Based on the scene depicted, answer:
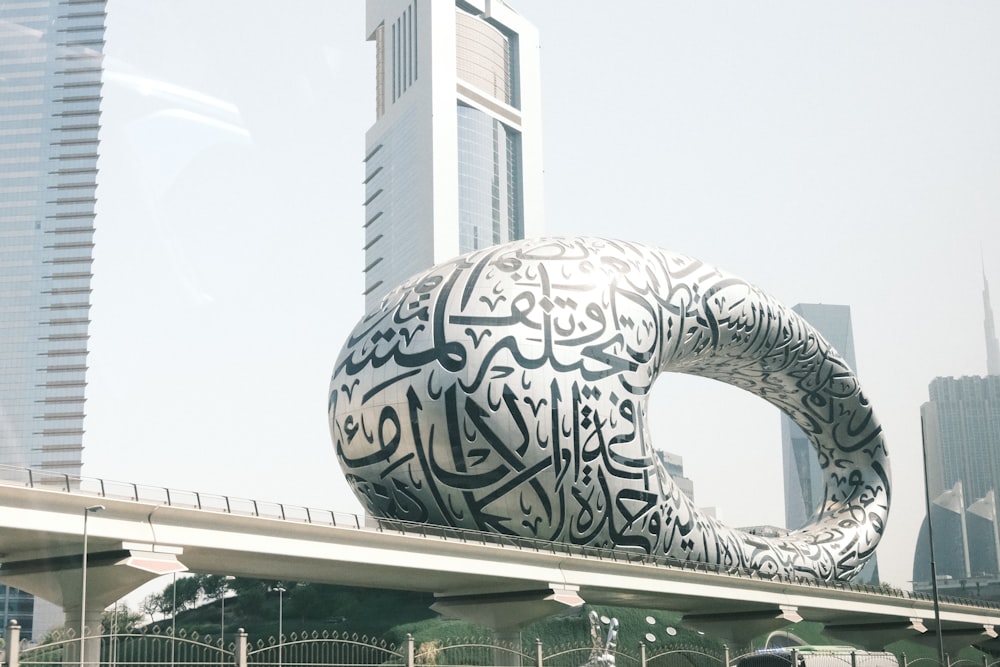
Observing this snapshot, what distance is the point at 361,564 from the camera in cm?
3581

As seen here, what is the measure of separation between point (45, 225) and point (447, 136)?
5409 centimetres

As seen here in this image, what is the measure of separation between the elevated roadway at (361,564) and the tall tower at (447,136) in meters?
88.0

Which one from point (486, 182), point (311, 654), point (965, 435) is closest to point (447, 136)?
point (486, 182)

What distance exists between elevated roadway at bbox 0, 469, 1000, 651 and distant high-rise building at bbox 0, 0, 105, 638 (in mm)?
52858

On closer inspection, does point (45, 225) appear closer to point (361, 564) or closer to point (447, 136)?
point (447, 136)

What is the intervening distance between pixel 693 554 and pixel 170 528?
23112mm

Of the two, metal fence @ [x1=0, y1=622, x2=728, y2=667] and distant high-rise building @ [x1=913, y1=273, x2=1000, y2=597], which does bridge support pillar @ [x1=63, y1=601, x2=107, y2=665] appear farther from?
distant high-rise building @ [x1=913, y1=273, x2=1000, y2=597]

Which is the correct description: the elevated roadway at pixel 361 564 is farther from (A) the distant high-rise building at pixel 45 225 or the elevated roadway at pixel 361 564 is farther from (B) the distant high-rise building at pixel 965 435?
(B) the distant high-rise building at pixel 965 435

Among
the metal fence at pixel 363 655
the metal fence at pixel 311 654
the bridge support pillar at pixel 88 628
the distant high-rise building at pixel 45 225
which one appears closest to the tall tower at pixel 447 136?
the distant high-rise building at pixel 45 225

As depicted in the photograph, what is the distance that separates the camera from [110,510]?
98.9 ft

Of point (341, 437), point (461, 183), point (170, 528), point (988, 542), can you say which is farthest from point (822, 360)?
point (988, 542)

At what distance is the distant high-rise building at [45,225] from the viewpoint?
82812 millimetres

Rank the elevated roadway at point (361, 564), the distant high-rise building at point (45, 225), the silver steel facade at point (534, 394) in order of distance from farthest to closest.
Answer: the distant high-rise building at point (45, 225) < the silver steel facade at point (534, 394) < the elevated roadway at point (361, 564)

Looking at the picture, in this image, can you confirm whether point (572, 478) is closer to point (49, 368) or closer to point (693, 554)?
point (693, 554)
